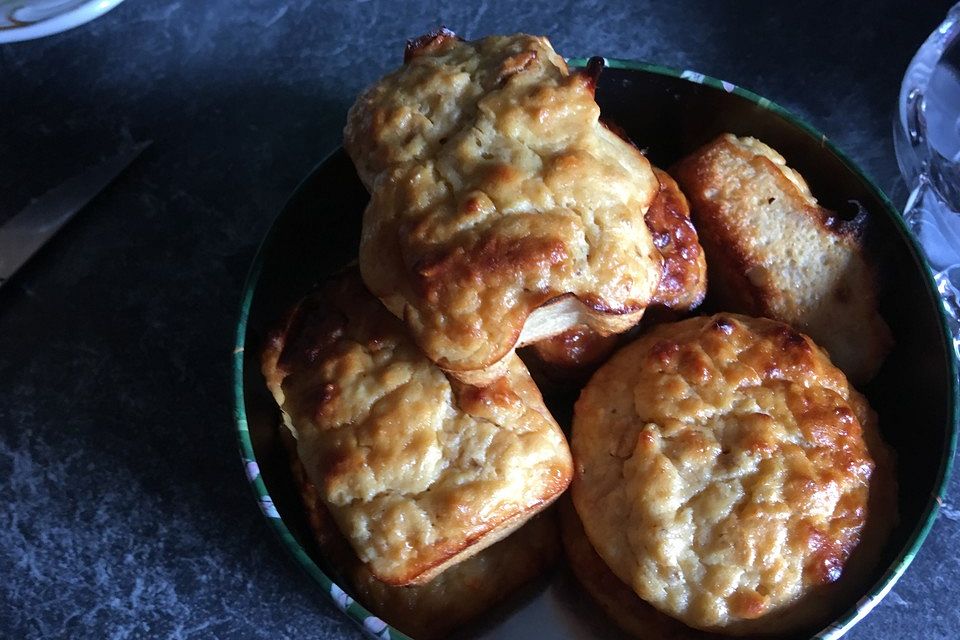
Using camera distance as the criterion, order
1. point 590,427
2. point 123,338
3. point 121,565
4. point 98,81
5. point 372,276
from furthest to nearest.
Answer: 1. point 98,81
2. point 123,338
3. point 121,565
4. point 590,427
5. point 372,276

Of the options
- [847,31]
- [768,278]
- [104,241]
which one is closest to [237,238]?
[104,241]

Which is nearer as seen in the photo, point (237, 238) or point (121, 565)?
point (121, 565)

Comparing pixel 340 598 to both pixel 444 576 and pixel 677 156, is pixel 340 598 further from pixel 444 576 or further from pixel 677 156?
pixel 677 156

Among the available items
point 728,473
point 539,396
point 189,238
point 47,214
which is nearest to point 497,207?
point 539,396

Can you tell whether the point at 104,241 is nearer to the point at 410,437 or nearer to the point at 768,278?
the point at 410,437

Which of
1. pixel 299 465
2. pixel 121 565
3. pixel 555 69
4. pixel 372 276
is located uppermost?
pixel 555 69

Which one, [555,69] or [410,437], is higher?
[555,69]

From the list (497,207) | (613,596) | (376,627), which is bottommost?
(613,596)
